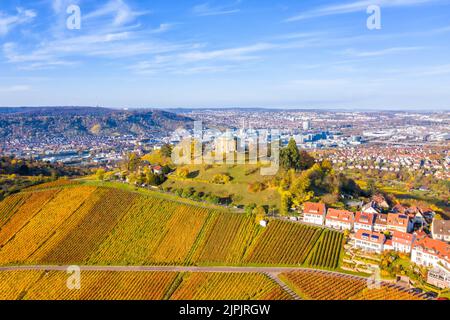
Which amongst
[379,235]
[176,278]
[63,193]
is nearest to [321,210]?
[379,235]

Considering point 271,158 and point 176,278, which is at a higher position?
point 271,158

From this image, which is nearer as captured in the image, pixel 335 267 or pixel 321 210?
pixel 335 267

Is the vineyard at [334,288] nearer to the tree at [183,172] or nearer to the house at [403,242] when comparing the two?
the house at [403,242]

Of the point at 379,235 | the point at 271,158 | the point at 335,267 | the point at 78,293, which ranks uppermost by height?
the point at 271,158

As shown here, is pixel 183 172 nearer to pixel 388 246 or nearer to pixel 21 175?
pixel 388 246

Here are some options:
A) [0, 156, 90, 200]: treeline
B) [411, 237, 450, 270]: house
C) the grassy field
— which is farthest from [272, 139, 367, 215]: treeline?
[0, 156, 90, 200]: treeline
